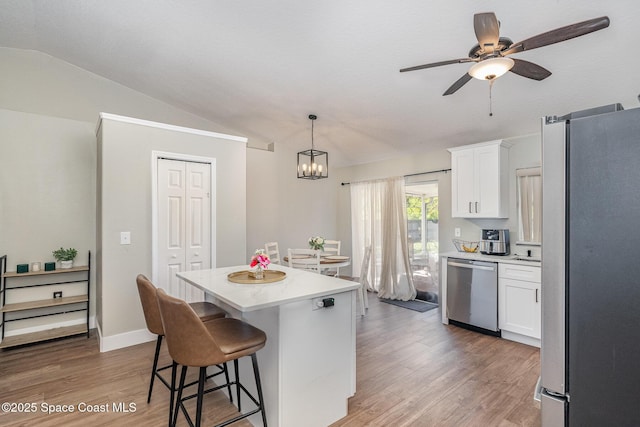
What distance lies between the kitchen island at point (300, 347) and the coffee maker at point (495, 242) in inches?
105

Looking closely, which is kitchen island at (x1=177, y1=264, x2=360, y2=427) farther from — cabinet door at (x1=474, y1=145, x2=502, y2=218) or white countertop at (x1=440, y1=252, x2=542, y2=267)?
cabinet door at (x1=474, y1=145, x2=502, y2=218)

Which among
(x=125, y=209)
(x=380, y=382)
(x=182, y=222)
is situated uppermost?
(x=125, y=209)

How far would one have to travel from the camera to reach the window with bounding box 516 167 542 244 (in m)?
3.85

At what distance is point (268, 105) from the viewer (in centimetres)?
439

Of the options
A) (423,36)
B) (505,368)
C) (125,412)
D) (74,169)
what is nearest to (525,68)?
(423,36)

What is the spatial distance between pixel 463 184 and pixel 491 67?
2.45 m

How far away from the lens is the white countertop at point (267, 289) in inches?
71.4

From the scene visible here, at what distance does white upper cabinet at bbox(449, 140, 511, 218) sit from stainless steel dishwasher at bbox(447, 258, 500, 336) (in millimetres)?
703

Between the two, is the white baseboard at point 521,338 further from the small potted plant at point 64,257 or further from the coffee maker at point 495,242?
the small potted plant at point 64,257

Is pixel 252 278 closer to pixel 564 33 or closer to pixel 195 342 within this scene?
pixel 195 342

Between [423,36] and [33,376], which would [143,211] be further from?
[423,36]

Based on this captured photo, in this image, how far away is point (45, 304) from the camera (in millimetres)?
3639

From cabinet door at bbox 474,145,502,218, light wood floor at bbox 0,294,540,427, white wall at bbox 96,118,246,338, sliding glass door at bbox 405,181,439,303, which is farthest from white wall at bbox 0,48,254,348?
cabinet door at bbox 474,145,502,218

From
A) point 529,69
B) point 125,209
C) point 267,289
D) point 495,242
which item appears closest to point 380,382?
point 267,289
